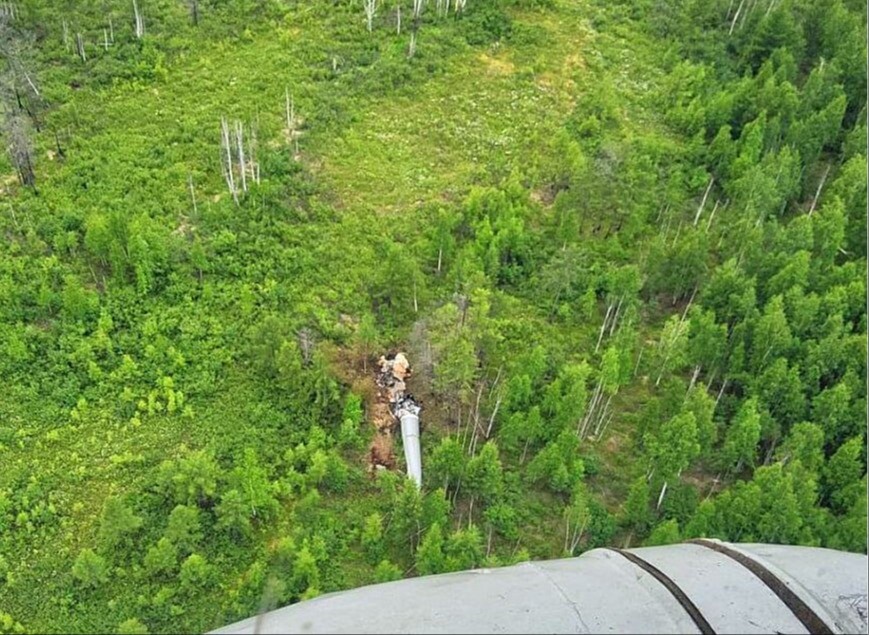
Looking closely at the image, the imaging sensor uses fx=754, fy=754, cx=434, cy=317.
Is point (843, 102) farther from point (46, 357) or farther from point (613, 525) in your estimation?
point (46, 357)

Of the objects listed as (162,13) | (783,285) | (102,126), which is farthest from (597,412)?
(162,13)

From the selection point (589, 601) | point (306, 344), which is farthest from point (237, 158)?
point (589, 601)

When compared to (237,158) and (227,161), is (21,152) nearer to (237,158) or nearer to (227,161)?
(227,161)

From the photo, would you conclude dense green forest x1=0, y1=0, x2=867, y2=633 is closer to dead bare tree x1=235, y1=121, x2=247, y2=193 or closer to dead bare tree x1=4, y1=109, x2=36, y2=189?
dead bare tree x1=4, y1=109, x2=36, y2=189

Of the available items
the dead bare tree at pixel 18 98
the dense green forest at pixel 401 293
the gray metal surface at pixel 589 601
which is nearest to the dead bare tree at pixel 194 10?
the dense green forest at pixel 401 293

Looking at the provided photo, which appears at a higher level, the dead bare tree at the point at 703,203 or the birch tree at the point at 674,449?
the dead bare tree at the point at 703,203

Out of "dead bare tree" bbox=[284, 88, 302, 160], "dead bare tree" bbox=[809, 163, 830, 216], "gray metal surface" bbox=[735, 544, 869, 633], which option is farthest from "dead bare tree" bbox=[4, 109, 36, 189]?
"dead bare tree" bbox=[809, 163, 830, 216]

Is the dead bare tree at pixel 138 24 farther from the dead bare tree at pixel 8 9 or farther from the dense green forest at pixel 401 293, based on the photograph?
the dead bare tree at pixel 8 9
